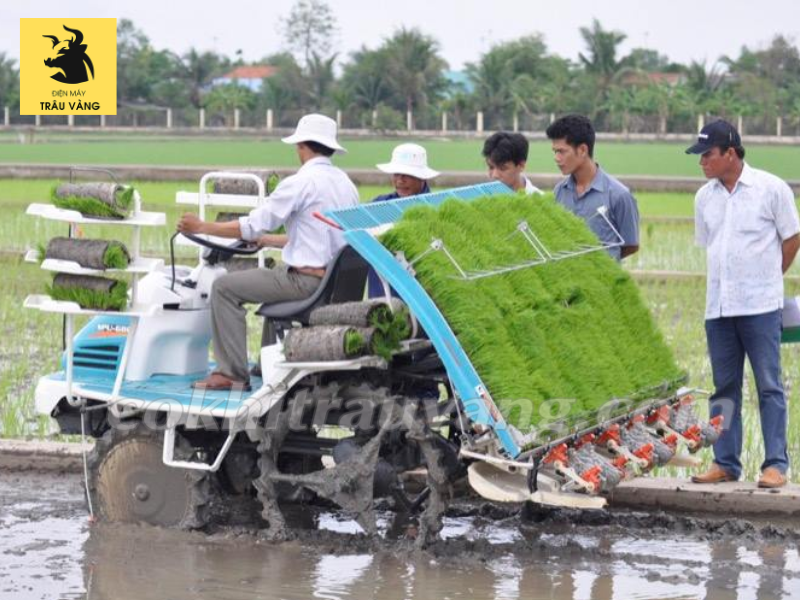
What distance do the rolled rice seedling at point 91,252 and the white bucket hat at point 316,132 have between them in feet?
2.90

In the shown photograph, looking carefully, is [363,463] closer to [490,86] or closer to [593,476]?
[593,476]

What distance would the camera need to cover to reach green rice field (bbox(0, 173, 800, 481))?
9.66 meters

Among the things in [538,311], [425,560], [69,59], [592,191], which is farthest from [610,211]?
[69,59]

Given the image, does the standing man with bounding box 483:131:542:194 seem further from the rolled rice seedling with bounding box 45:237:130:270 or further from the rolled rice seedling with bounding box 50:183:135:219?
the rolled rice seedling with bounding box 45:237:130:270

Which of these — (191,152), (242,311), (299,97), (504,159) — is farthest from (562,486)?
(299,97)

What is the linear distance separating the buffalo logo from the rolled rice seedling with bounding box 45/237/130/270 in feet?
84.0

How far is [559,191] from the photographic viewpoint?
795cm

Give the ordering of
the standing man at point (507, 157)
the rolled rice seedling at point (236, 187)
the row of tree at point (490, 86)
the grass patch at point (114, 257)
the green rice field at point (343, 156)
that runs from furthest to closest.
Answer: the row of tree at point (490, 86)
the green rice field at point (343, 156)
the standing man at point (507, 157)
the rolled rice seedling at point (236, 187)
the grass patch at point (114, 257)

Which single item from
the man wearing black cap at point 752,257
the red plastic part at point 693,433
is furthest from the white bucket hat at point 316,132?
the red plastic part at point 693,433

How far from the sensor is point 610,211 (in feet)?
25.6

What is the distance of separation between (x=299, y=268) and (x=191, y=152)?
46.8 m

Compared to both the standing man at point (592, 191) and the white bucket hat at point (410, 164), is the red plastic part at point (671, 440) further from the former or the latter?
the white bucket hat at point (410, 164)

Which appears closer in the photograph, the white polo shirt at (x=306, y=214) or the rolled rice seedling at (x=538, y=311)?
the rolled rice seedling at (x=538, y=311)

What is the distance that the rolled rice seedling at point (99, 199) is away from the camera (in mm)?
7000
